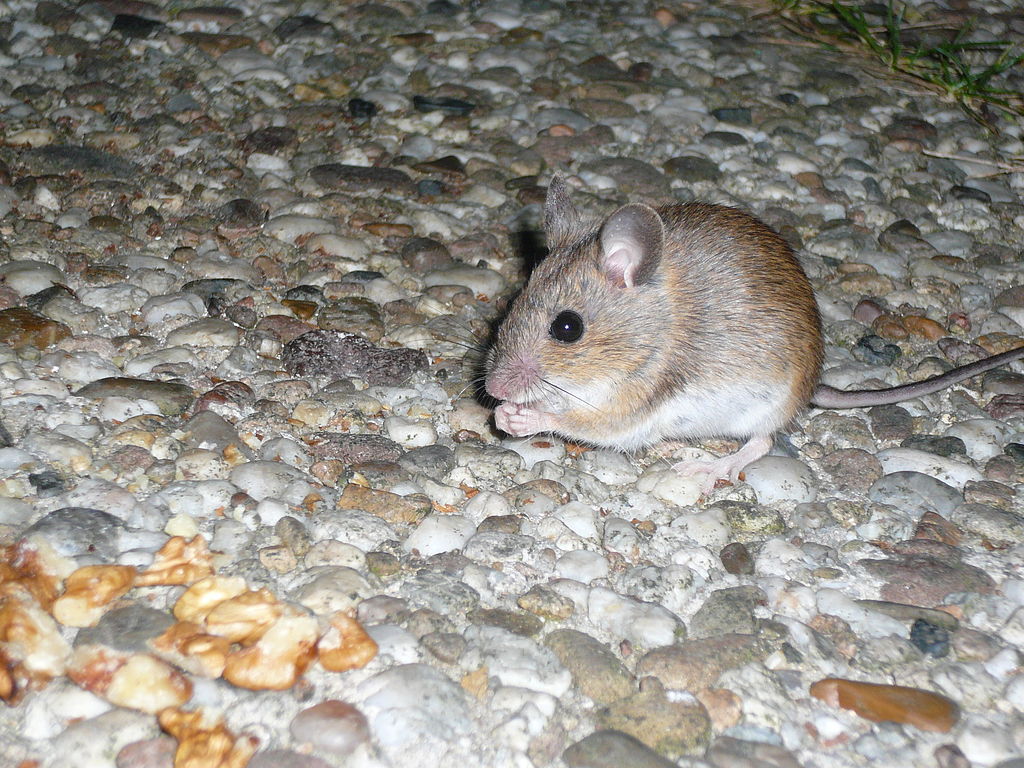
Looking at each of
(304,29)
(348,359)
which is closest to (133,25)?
(304,29)

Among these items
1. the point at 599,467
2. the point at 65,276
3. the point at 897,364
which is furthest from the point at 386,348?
the point at 897,364

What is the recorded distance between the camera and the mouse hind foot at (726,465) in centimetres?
405

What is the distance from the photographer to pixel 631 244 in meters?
3.97

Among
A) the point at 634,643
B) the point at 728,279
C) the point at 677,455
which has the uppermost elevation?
the point at 728,279

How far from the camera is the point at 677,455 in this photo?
438 cm

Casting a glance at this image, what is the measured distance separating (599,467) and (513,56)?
4289 mm

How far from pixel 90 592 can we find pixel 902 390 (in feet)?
11.0

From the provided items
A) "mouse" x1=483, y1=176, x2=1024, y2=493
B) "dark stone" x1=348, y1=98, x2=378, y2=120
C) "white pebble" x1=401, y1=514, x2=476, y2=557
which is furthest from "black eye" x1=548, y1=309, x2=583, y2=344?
"dark stone" x1=348, y1=98, x2=378, y2=120

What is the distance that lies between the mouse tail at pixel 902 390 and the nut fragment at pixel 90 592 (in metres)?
2.93

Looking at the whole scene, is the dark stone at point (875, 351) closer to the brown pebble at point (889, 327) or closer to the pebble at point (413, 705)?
the brown pebble at point (889, 327)

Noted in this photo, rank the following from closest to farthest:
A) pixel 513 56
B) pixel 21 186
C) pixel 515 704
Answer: pixel 515 704 < pixel 21 186 < pixel 513 56

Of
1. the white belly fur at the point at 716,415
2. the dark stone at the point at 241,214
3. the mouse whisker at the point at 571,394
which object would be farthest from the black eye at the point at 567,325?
the dark stone at the point at 241,214

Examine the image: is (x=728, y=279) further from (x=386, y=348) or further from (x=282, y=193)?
(x=282, y=193)

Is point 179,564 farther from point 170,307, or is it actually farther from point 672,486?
point 672,486
